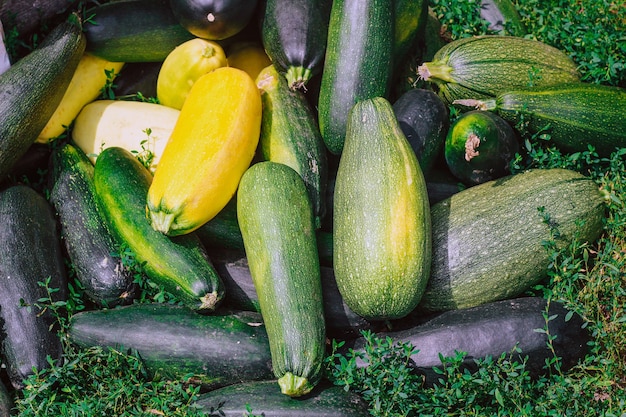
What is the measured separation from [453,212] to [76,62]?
1.95 metres

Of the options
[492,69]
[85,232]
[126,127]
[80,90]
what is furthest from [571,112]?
[80,90]

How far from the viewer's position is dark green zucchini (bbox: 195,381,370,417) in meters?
2.52

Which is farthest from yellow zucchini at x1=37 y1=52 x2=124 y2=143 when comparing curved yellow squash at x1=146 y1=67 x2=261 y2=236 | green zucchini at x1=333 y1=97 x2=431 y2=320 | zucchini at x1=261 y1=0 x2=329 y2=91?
green zucchini at x1=333 y1=97 x2=431 y2=320

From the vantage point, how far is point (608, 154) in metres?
3.16

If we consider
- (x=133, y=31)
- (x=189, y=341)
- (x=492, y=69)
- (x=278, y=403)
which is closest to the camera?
(x=278, y=403)

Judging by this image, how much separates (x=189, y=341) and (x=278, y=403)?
18.1 inches

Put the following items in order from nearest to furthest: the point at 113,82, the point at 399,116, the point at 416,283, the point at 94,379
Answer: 1. the point at 416,283
2. the point at 94,379
3. the point at 399,116
4. the point at 113,82

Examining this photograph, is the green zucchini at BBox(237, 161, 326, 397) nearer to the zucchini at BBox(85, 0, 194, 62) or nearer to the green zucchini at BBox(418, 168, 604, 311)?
the green zucchini at BBox(418, 168, 604, 311)

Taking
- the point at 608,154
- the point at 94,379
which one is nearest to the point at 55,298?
the point at 94,379

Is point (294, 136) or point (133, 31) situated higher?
point (133, 31)

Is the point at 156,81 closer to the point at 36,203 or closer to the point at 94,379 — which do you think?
the point at 36,203

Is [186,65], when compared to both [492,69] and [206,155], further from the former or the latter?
[492,69]

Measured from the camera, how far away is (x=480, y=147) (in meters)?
2.98

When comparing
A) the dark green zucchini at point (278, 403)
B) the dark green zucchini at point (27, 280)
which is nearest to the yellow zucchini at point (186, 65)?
the dark green zucchini at point (27, 280)
